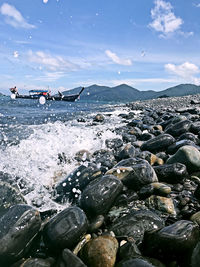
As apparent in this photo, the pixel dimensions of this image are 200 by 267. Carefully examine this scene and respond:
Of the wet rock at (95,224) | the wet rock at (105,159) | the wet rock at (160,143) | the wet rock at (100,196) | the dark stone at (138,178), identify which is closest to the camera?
the wet rock at (95,224)

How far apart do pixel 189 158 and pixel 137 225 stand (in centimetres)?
240

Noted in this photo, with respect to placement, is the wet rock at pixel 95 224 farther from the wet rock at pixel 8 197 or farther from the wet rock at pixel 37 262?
the wet rock at pixel 8 197

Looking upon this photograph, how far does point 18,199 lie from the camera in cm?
351

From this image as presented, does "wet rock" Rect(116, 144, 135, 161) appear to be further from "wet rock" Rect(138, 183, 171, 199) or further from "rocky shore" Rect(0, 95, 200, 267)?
"wet rock" Rect(138, 183, 171, 199)

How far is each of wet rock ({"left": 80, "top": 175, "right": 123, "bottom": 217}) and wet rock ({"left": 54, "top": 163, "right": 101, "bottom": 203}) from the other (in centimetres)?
67

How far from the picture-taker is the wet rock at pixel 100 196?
3.20 metres

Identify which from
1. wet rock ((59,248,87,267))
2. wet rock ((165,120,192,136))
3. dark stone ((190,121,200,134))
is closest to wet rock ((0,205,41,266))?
wet rock ((59,248,87,267))

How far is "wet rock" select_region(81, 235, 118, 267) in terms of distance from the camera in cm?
226

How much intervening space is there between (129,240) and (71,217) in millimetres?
812

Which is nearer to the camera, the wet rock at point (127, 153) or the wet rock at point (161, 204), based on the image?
the wet rock at point (161, 204)

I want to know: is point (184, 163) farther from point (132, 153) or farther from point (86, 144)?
point (86, 144)

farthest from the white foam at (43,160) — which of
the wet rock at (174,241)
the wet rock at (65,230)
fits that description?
the wet rock at (174,241)

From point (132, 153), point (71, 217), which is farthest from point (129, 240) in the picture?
point (132, 153)

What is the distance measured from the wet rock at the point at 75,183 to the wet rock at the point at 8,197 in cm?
83
